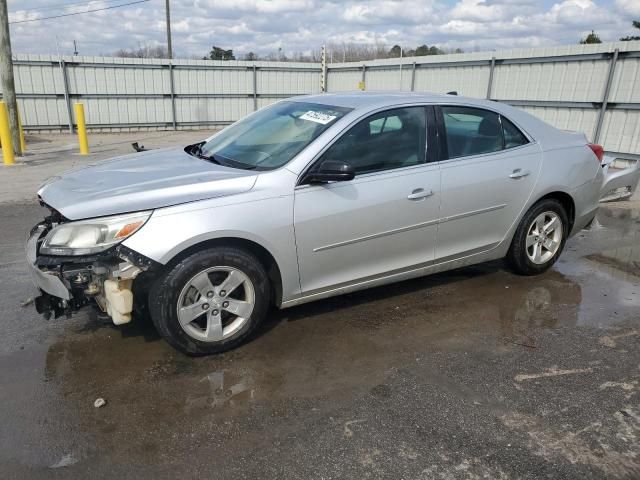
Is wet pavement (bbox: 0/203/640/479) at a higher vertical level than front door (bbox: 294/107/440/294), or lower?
lower

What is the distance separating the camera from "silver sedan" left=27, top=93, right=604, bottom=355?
3227 millimetres

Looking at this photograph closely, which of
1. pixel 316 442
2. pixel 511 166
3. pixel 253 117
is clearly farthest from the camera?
pixel 253 117

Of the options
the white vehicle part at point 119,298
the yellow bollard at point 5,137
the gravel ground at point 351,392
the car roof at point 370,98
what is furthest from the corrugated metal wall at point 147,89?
the white vehicle part at point 119,298

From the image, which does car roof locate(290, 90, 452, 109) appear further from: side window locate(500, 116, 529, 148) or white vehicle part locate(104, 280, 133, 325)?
white vehicle part locate(104, 280, 133, 325)

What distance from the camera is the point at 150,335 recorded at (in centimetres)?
382

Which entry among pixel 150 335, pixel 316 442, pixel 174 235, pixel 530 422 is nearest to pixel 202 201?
pixel 174 235

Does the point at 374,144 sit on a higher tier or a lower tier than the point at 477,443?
higher

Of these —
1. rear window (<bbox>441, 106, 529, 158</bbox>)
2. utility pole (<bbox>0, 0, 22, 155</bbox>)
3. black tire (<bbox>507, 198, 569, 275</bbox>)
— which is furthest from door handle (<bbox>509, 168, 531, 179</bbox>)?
utility pole (<bbox>0, 0, 22, 155</bbox>)

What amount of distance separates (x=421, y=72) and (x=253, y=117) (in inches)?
457

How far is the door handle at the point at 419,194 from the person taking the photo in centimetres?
397

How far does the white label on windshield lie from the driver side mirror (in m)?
0.50

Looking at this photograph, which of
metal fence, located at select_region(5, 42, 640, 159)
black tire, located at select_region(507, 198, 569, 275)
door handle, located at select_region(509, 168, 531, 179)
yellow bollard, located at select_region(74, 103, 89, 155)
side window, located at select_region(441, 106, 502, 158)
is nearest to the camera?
side window, located at select_region(441, 106, 502, 158)

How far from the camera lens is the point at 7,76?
39.2 ft

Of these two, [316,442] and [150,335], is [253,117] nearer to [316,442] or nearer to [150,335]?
[150,335]
